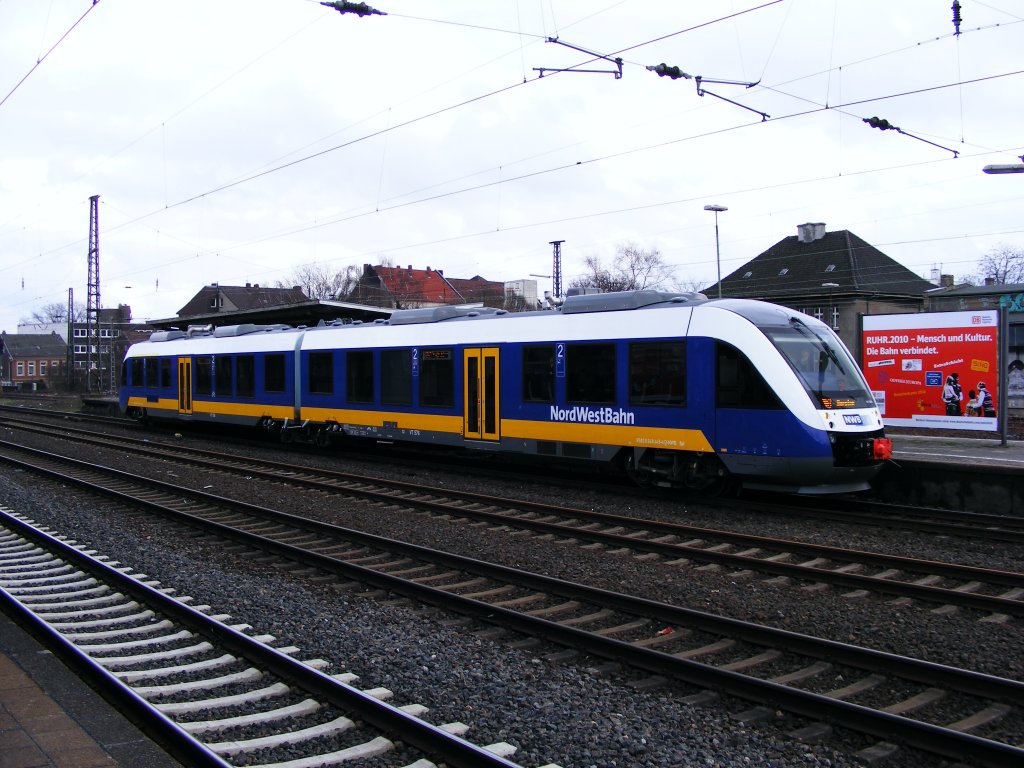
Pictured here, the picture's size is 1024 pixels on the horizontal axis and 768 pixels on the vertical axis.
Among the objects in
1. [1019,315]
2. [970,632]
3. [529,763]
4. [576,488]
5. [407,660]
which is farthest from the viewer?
[1019,315]

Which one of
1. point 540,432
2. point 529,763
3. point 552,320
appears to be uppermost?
point 552,320

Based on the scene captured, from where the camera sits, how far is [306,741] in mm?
4688

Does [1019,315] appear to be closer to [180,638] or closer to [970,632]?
[970,632]

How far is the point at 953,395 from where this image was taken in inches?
648

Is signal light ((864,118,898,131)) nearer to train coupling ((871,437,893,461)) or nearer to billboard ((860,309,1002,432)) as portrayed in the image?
billboard ((860,309,1002,432))

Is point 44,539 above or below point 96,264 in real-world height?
below

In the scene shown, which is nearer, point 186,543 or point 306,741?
point 306,741


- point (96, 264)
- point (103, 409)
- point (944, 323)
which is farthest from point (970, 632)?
point (96, 264)

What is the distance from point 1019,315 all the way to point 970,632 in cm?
2818

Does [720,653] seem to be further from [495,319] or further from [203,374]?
[203,374]

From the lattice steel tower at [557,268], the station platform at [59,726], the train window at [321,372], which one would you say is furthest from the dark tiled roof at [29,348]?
the station platform at [59,726]

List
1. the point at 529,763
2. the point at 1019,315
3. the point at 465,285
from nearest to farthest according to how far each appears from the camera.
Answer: the point at 529,763 → the point at 1019,315 → the point at 465,285

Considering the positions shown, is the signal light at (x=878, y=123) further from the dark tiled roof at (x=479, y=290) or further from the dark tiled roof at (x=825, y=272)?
the dark tiled roof at (x=479, y=290)

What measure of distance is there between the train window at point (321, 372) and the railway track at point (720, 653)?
980 centimetres
